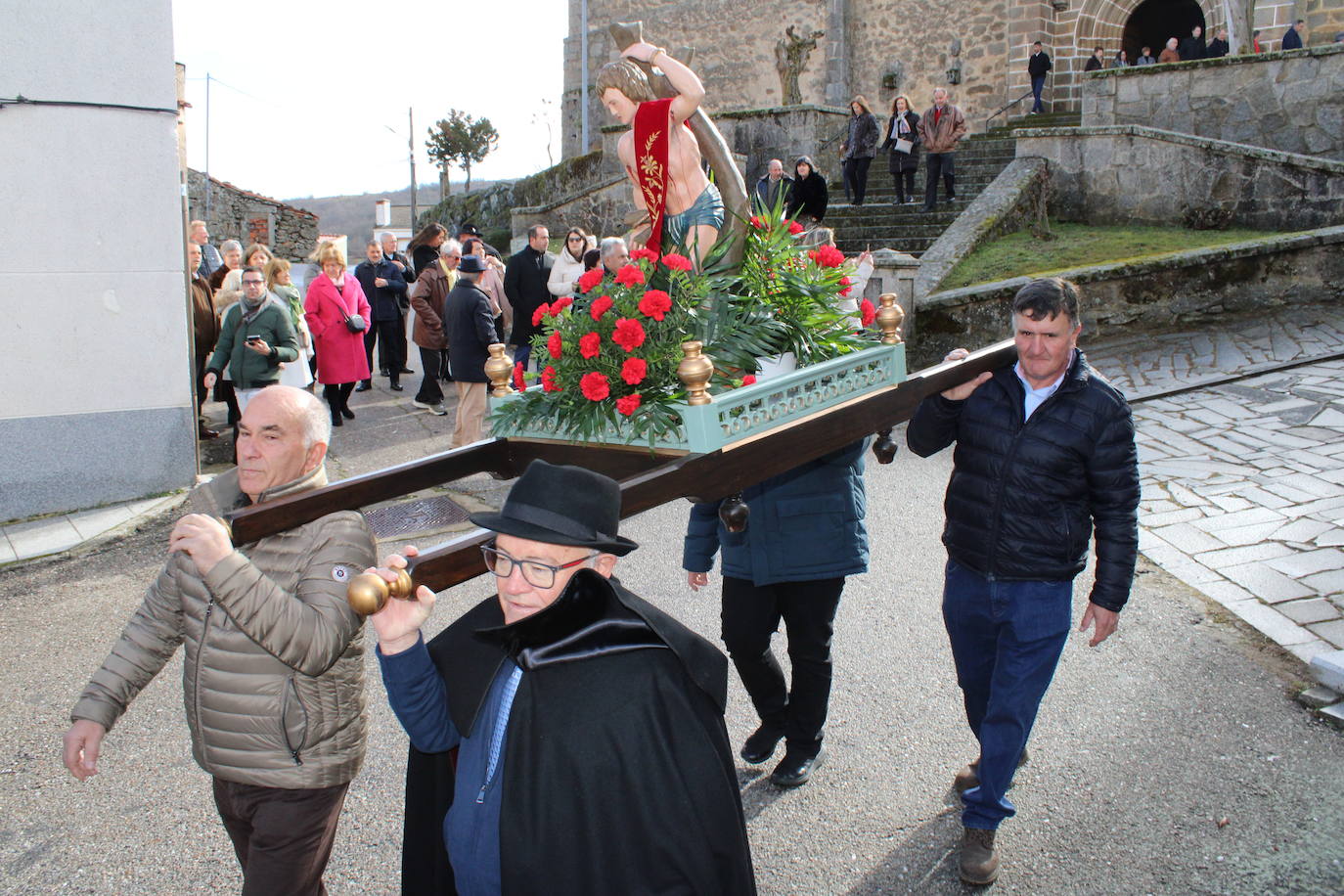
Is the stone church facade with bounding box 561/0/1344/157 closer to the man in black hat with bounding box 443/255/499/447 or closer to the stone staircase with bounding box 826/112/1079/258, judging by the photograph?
the stone staircase with bounding box 826/112/1079/258

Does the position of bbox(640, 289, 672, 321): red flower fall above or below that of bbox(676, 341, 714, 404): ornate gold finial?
above

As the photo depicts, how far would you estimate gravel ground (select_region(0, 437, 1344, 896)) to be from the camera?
3.37m

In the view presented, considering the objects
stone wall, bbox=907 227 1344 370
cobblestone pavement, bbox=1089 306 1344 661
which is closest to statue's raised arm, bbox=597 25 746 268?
cobblestone pavement, bbox=1089 306 1344 661

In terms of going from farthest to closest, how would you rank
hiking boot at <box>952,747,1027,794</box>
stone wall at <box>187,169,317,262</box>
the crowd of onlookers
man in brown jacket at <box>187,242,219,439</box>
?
stone wall at <box>187,169,317,262</box> → the crowd of onlookers → man in brown jacket at <box>187,242,219,439</box> → hiking boot at <box>952,747,1027,794</box>

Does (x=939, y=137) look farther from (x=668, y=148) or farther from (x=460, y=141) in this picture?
(x=460, y=141)

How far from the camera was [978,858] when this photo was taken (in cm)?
329

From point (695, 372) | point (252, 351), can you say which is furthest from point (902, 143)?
point (695, 372)

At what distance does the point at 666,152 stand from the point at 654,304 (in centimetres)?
76

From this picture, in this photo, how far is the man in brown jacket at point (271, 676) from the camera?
2422 millimetres

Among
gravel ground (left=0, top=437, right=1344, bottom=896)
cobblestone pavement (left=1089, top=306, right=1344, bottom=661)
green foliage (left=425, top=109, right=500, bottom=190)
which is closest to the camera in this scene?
gravel ground (left=0, top=437, right=1344, bottom=896)

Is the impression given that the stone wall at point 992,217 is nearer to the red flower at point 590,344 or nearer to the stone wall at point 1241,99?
the stone wall at point 1241,99

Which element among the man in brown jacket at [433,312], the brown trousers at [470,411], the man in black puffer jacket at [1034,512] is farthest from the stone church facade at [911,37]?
the man in black puffer jacket at [1034,512]

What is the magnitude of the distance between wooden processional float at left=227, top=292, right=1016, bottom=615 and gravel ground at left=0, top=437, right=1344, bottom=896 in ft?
4.48

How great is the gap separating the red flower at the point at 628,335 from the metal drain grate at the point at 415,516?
13.7 ft
